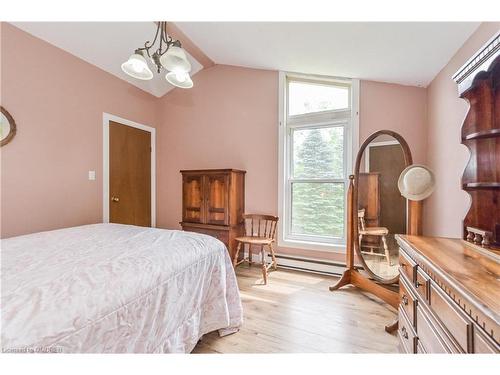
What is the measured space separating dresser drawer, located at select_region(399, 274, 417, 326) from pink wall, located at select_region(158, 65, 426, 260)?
161cm

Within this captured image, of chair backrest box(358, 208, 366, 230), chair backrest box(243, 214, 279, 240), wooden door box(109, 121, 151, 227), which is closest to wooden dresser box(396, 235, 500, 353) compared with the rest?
chair backrest box(358, 208, 366, 230)

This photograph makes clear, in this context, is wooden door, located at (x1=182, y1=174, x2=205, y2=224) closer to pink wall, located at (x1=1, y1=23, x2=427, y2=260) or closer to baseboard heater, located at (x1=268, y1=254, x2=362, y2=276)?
pink wall, located at (x1=1, y1=23, x2=427, y2=260)

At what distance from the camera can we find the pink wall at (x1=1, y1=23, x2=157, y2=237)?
2260mm

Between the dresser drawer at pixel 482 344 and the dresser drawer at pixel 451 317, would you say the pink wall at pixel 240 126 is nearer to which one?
the dresser drawer at pixel 451 317

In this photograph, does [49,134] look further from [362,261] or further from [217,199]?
[362,261]

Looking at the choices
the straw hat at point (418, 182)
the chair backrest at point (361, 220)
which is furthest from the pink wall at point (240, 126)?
the straw hat at point (418, 182)

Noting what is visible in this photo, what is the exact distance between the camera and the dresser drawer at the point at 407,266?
1203mm

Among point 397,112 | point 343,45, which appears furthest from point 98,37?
point 397,112

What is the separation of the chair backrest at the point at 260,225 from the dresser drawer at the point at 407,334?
1.78 m

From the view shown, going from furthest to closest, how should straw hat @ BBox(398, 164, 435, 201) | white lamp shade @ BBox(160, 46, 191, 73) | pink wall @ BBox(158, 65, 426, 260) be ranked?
pink wall @ BBox(158, 65, 426, 260) → white lamp shade @ BBox(160, 46, 191, 73) → straw hat @ BBox(398, 164, 435, 201)

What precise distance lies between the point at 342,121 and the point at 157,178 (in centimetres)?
298

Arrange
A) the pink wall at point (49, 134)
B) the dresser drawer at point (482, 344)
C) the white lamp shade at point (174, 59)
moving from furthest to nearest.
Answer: the pink wall at point (49, 134) < the white lamp shade at point (174, 59) < the dresser drawer at point (482, 344)

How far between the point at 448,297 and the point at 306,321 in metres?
1.31
